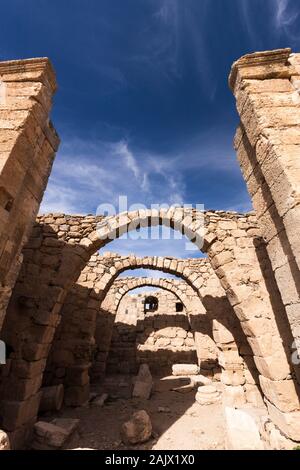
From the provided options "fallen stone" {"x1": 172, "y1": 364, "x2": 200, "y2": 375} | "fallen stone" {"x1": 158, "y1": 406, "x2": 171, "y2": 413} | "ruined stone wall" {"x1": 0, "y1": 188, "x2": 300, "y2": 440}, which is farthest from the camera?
"fallen stone" {"x1": 172, "y1": 364, "x2": 200, "y2": 375}

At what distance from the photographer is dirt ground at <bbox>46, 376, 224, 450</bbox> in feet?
15.4

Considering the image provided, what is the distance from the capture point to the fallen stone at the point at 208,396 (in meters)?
6.94

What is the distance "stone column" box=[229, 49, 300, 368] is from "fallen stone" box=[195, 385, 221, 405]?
5233 millimetres

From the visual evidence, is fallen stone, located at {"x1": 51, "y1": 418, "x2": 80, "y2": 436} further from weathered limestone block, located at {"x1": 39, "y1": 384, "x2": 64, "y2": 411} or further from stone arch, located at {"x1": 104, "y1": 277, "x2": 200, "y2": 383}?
stone arch, located at {"x1": 104, "y1": 277, "x2": 200, "y2": 383}

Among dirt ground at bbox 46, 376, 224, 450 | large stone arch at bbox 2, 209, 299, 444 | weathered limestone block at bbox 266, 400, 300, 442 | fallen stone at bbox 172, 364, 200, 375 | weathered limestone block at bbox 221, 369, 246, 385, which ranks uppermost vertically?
large stone arch at bbox 2, 209, 299, 444

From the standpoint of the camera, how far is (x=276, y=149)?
9.56 feet

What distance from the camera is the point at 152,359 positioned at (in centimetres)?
1215

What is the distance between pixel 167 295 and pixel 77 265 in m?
10.6

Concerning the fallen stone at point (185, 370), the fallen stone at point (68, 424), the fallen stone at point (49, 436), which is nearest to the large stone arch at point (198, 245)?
the fallen stone at point (49, 436)

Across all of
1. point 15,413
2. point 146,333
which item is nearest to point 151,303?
point 146,333

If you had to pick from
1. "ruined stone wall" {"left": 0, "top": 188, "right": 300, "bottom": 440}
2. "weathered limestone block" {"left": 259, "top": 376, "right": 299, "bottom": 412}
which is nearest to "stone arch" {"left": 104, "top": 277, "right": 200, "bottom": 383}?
"ruined stone wall" {"left": 0, "top": 188, "right": 300, "bottom": 440}

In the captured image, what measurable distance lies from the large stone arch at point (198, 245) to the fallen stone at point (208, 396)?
9.18ft
